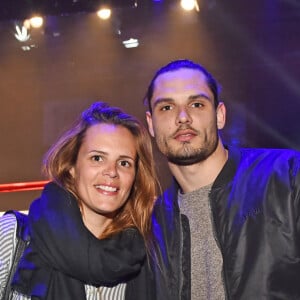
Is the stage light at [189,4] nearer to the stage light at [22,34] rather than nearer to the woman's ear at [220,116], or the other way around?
the stage light at [22,34]

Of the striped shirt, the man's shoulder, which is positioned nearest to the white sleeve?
the striped shirt

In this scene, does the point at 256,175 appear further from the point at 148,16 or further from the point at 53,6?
the point at 148,16

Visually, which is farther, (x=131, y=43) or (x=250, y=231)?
(x=131, y=43)

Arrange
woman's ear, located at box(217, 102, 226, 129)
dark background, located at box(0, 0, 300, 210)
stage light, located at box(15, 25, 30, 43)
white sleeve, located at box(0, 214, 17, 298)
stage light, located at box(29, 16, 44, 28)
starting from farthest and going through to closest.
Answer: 1. stage light, located at box(15, 25, 30, 43)
2. stage light, located at box(29, 16, 44, 28)
3. dark background, located at box(0, 0, 300, 210)
4. woman's ear, located at box(217, 102, 226, 129)
5. white sleeve, located at box(0, 214, 17, 298)

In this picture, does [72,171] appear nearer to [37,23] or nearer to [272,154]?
[272,154]

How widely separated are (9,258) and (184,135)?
756mm

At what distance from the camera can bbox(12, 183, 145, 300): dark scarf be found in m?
1.42

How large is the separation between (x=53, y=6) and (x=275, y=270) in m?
4.12

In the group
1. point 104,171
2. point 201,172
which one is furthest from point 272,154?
point 104,171

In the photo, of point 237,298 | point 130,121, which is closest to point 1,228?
point 130,121

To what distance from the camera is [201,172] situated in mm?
1683

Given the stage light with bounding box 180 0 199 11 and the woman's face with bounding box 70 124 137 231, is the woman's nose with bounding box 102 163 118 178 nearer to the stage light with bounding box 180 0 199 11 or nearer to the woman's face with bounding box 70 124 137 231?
the woman's face with bounding box 70 124 137 231

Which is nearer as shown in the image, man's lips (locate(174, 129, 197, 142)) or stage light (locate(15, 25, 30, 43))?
man's lips (locate(174, 129, 197, 142))

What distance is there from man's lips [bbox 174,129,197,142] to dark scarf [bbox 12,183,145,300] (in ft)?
1.51
